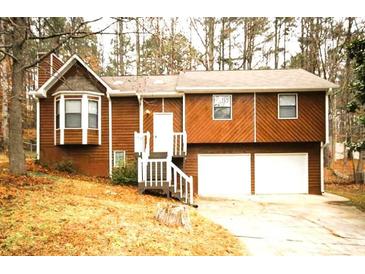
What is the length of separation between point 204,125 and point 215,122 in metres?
0.41

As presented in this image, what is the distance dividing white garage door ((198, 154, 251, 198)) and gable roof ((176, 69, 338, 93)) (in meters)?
→ 2.48

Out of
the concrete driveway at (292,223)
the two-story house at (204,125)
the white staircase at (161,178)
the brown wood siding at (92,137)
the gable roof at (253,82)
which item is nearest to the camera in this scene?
the concrete driveway at (292,223)

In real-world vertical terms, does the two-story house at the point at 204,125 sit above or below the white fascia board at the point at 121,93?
below

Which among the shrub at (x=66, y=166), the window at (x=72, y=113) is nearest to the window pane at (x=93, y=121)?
the window at (x=72, y=113)

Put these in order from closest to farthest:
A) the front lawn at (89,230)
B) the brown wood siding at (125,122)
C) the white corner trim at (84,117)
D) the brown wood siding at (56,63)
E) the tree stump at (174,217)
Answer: the front lawn at (89,230) < the tree stump at (174,217) < the white corner trim at (84,117) < the brown wood siding at (125,122) < the brown wood siding at (56,63)

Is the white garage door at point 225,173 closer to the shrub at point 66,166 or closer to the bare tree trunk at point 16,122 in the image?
the shrub at point 66,166

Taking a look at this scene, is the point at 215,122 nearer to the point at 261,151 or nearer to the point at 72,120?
the point at 261,151

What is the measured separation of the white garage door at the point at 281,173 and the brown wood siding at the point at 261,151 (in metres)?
0.16

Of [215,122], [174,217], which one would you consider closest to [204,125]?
[215,122]

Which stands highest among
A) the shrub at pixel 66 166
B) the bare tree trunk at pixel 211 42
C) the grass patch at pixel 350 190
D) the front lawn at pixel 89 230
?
the bare tree trunk at pixel 211 42

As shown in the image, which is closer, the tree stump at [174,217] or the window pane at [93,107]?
the tree stump at [174,217]

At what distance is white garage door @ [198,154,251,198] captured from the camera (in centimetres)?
1116

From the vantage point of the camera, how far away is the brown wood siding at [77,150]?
454 inches
